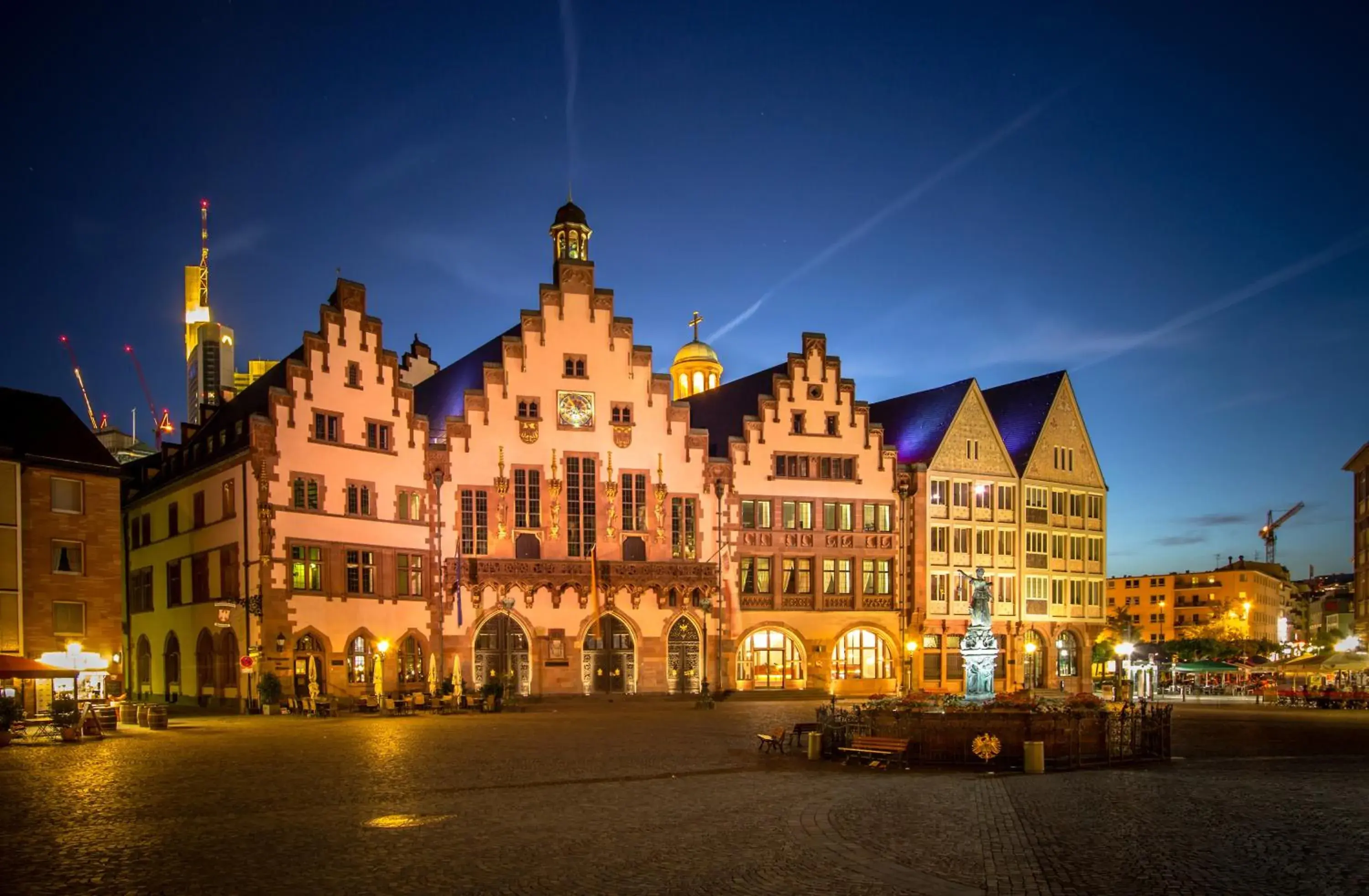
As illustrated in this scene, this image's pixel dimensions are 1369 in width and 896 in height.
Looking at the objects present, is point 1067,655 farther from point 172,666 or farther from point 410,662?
point 172,666

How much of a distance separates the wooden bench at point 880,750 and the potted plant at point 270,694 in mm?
30006

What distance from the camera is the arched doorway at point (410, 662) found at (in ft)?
193

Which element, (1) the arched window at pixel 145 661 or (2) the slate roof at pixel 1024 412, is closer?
(1) the arched window at pixel 145 661

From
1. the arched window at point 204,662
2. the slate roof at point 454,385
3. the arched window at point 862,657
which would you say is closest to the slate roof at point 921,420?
the arched window at point 862,657

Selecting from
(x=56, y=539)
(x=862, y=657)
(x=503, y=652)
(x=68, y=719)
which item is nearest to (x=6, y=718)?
(x=68, y=719)

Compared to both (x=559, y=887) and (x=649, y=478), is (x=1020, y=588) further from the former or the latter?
(x=559, y=887)

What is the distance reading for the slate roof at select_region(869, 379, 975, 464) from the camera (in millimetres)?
73500

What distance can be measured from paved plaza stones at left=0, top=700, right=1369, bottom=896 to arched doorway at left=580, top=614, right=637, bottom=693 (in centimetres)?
2931

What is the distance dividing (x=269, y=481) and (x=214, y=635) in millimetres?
8195

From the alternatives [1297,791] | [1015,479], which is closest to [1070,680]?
[1015,479]

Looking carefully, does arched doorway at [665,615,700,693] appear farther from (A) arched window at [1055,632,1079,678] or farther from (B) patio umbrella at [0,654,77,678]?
(B) patio umbrella at [0,654,77,678]

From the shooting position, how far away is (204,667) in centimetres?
5769

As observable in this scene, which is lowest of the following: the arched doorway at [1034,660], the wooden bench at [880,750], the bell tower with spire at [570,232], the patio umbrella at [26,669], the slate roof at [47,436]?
the arched doorway at [1034,660]

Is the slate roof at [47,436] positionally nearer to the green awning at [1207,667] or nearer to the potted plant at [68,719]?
the potted plant at [68,719]
